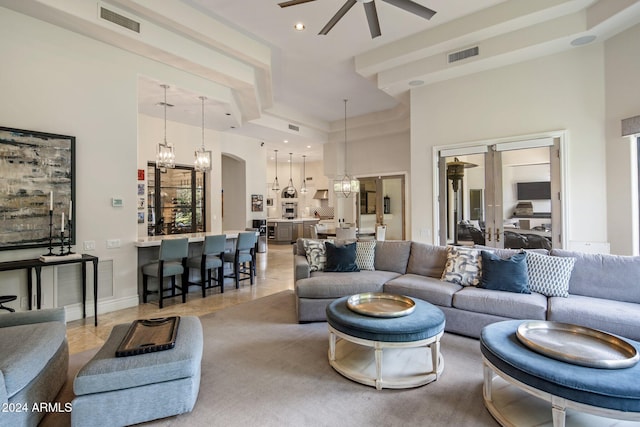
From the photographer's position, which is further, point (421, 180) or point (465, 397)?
point (421, 180)

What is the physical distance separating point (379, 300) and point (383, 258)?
60.1 inches

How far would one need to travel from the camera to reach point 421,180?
19.3ft

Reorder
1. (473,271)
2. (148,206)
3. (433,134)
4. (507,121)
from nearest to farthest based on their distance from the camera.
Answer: (473,271) → (507,121) → (433,134) → (148,206)

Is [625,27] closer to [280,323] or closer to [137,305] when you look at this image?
[280,323]

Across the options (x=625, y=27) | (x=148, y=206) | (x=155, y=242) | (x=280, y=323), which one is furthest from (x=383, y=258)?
(x=148, y=206)

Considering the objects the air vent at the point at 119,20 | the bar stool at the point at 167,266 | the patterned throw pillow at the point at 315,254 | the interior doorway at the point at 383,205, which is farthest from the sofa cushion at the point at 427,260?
the air vent at the point at 119,20

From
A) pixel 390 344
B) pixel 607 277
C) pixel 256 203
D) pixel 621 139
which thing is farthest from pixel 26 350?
pixel 256 203

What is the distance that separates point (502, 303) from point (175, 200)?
289 inches

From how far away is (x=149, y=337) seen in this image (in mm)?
2396

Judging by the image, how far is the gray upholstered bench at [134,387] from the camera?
1967 millimetres

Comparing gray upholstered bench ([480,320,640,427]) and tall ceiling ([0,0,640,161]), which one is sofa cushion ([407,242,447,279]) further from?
tall ceiling ([0,0,640,161])

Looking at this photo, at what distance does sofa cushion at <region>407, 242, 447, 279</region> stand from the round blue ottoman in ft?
4.56

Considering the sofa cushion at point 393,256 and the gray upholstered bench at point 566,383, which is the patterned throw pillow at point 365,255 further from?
the gray upholstered bench at point 566,383

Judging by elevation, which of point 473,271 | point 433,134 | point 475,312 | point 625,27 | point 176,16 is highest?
point 176,16
